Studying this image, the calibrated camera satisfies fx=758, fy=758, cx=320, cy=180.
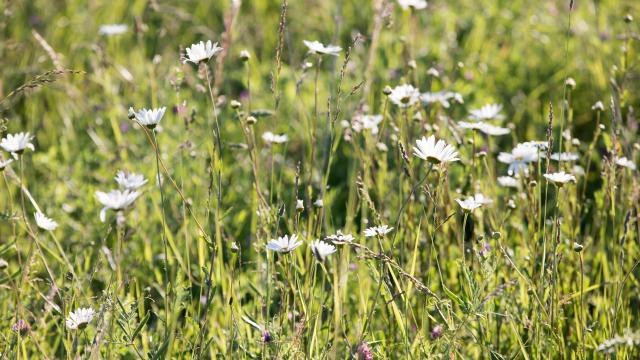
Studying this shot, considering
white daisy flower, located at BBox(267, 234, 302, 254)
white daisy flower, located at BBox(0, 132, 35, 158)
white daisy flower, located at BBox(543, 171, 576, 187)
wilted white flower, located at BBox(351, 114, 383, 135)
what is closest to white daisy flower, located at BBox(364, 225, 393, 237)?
white daisy flower, located at BBox(267, 234, 302, 254)

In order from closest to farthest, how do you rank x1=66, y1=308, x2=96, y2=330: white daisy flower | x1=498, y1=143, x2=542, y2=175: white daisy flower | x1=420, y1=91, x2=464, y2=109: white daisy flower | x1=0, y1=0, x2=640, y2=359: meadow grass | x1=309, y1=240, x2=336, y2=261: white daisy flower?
x1=309, y1=240, x2=336, y2=261: white daisy flower
x1=66, y1=308, x2=96, y2=330: white daisy flower
x1=0, y1=0, x2=640, y2=359: meadow grass
x1=498, y1=143, x2=542, y2=175: white daisy flower
x1=420, y1=91, x2=464, y2=109: white daisy flower

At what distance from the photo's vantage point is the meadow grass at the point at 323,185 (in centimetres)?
164

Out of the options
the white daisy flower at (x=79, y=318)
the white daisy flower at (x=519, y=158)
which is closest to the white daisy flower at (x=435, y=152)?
the white daisy flower at (x=519, y=158)

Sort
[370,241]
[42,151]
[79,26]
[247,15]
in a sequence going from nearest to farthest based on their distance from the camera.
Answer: [370,241] < [42,151] < [79,26] < [247,15]

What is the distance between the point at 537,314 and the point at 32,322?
1270 millimetres

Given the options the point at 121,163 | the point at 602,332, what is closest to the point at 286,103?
the point at 121,163

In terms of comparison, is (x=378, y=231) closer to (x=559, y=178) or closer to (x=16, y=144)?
(x=559, y=178)

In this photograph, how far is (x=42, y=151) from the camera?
311 cm

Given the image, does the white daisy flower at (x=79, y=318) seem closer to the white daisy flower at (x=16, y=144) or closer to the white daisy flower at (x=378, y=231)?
the white daisy flower at (x=16, y=144)

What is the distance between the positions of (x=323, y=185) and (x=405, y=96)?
0.38 metres

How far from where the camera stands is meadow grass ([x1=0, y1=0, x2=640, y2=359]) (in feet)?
5.38

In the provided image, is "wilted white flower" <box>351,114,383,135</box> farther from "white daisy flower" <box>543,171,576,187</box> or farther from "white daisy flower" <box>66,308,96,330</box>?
"white daisy flower" <box>66,308,96,330</box>

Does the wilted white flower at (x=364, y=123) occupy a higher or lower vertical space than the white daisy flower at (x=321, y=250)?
higher

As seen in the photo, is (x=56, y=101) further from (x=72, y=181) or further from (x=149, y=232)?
(x=149, y=232)
